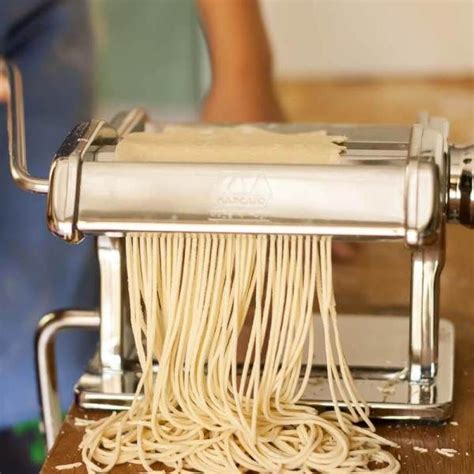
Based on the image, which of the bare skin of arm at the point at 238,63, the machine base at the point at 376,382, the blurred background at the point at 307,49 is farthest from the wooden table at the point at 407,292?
the bare skin of arm at the point at 238,63

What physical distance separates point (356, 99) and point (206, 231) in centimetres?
168

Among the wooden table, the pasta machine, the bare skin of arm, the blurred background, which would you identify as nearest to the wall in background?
the blurred background

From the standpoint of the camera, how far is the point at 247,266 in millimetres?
899

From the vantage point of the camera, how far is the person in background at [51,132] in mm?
1404

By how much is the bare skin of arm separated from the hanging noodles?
0.53m

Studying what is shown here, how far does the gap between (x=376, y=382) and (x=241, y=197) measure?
0.78ft

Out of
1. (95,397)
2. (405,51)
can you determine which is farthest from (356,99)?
(95,397)

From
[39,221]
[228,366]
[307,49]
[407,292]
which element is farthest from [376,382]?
[307,49]

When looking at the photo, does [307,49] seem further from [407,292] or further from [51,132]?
[407,292]

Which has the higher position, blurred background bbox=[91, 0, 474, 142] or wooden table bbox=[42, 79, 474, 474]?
blurred background bbox=[91, 0, 474, 142]

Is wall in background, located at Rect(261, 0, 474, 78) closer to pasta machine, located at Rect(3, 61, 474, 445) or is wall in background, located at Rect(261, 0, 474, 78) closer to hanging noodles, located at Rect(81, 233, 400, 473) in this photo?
pasta machine, located at Rect(3, 61, 474, 445)

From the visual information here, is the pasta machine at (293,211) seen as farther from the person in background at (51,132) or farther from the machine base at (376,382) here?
the person in background at (51,132)

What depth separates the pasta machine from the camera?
85 cm

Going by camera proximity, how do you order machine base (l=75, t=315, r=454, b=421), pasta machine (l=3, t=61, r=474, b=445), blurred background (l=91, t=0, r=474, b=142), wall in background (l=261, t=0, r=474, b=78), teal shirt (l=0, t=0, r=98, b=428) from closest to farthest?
pasta machine (l=3, t=61, r=474, b=445), machine base (l=75, t=315, r=454, b=421), teal shirt (l=0, t=0, r=98, b=428), blurred background (l=91, t=0, r=474, b=142), wall in background (l=261, t=0, r=474, b=78)
